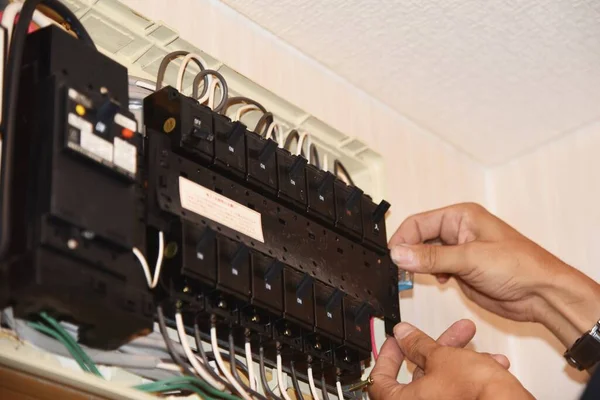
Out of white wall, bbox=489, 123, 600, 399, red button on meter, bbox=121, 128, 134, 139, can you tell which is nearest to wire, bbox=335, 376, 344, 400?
red button on meter, bbox=121, 128, 134, 139

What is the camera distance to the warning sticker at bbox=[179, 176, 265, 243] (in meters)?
1.16

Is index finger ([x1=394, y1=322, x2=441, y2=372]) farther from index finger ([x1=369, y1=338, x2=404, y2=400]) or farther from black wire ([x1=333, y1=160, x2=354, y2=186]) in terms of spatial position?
black wire ([x1=333, y1=160, x2=354, y2=186])

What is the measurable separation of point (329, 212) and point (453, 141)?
797 millimetres

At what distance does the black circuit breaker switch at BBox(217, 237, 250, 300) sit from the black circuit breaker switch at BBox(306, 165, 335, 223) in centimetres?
21

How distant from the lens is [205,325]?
1191mm

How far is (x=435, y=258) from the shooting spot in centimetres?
153

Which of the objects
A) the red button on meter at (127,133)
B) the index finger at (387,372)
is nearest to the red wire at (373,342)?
the index finger at (387,372)

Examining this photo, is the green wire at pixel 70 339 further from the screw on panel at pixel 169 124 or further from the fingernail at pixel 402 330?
the fingernail at pixel 402 330

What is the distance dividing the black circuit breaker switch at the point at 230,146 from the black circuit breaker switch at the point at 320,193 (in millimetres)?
152

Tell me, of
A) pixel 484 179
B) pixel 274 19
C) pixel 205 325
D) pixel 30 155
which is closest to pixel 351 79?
pixel 274 19

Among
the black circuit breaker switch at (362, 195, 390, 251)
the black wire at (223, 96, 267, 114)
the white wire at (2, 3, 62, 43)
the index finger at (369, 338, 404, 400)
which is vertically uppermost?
the black wire at (223, 96, 267, 114)

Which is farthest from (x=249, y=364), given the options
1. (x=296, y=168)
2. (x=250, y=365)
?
(x=296, y=168)

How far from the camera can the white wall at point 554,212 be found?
1.90 m

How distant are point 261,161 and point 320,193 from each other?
0.47ft
